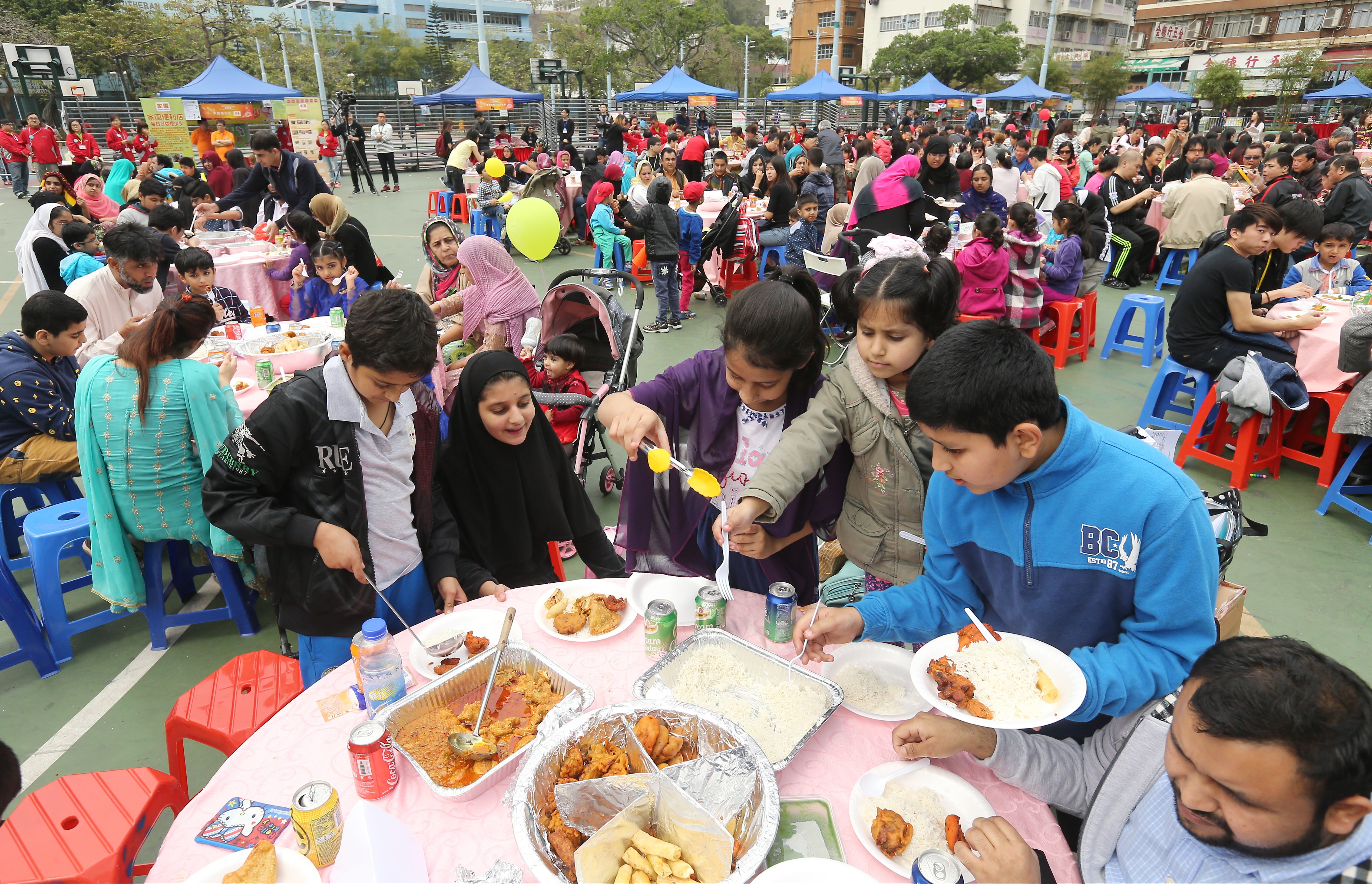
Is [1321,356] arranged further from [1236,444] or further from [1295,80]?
[1295,80]

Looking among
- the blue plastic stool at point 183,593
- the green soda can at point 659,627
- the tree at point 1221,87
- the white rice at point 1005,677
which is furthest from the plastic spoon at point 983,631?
the tree at point 1221,87

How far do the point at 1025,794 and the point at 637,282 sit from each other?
12.6ft

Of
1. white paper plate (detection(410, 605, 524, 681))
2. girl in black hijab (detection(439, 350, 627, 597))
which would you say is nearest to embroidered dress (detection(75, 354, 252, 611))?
girl in black hijab (detection(439, 350, 627, 597))

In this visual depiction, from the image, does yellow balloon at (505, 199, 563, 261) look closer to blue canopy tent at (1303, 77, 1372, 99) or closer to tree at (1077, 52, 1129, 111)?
blue canopy tent at (1303, 77, 1372, 99)

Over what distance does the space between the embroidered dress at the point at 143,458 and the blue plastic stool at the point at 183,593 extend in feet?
0.27

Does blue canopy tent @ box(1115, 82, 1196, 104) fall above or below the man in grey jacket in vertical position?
above

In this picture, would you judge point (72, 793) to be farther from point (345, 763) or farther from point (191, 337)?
point (191, 337)

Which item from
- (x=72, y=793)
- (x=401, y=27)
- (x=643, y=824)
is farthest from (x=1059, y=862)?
(x=401, y=27)

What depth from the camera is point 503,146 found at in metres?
16.7

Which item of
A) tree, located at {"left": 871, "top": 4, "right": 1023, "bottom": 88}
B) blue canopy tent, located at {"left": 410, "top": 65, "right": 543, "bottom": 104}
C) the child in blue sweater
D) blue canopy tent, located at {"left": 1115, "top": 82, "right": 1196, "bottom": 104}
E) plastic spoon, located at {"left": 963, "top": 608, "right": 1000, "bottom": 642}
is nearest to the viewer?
plastic spoon, located at {"left": 963, "top": 608, "right": 1000, "bottom": 642}

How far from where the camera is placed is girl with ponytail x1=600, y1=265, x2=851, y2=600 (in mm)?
2109

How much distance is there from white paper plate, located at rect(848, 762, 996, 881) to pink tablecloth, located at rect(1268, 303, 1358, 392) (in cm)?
478

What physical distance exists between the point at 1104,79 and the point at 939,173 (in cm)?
4168

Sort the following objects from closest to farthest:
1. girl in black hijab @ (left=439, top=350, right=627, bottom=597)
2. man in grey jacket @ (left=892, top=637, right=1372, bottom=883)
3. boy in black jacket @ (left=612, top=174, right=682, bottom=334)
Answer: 1. man in grey jacket @ (left=892, top=637, right=1372, bottom=883)
2. girl in black hijab @ (left=439, top=350, right=627, bottom=597)
3. boy in black jacket @ (left=612, top=174, right=682, bottom=334)
